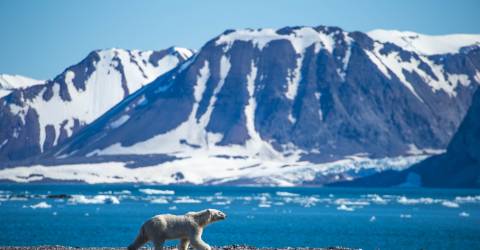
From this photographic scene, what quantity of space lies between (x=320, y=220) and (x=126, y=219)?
61.6ft

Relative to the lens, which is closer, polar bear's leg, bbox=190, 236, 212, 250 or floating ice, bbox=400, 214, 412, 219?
polar bear's leg, bbox=190, 236, 212, 250

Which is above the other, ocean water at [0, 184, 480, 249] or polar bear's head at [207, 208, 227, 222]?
polar bear's head at [207, 208, 227, 222]

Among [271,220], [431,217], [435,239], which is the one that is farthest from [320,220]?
[435,239]

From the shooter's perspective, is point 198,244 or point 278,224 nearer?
point 198,244

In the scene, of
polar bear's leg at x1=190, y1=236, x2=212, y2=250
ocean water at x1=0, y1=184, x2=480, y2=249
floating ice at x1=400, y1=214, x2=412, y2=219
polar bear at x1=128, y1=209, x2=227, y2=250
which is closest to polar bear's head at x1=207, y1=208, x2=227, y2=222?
polar bear at x1=128, y1=209, x2=227, y2=250

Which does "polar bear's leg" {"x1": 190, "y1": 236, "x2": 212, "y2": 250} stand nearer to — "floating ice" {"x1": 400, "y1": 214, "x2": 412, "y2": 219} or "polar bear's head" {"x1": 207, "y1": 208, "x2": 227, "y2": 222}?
"polar bear's head" {"x1": 207, "y1": 208, "x2": 227, "y2": 222}

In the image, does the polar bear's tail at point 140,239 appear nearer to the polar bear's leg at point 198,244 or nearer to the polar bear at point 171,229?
the polar bear at point 171,229

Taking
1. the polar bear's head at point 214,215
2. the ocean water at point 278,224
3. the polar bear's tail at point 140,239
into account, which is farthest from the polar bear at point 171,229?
the ocean water at point 278,224

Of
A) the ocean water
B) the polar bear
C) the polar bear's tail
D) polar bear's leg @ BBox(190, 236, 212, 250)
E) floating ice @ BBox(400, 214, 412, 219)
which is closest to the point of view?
polar bear's leg @ BBox(190, 236, 212, 250)

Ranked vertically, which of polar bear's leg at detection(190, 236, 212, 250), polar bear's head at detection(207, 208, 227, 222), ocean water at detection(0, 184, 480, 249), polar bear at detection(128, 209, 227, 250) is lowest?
ocean water at detection(0, 184, 480, 249)

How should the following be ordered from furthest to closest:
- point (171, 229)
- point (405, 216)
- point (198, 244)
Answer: point (405, 216)
point (171, 229)
point (198, 244)

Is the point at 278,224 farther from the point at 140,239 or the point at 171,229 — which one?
the point at 171,229

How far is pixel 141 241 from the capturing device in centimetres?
3800

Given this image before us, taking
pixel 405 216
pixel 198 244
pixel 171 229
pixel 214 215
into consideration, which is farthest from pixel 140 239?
pixel 405 216
